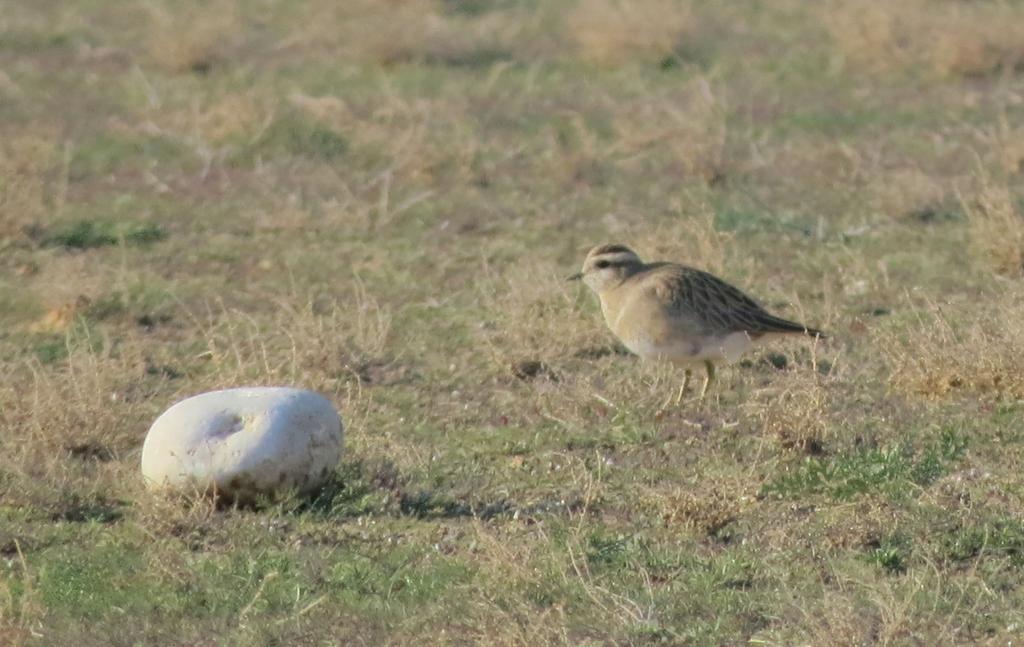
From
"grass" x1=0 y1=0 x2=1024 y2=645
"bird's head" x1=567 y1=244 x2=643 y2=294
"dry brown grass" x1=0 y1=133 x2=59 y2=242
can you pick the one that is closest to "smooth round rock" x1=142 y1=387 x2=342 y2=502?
"grass" x1=0 y1=0 x2=1024 y2=645

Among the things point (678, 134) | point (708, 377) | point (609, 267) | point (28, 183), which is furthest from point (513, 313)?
point (678, 134)

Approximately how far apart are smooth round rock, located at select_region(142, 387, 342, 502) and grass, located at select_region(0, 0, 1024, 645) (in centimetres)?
11

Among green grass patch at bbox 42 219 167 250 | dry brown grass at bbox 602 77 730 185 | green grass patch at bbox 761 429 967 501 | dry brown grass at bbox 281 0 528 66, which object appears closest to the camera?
green grass patch at bbox 761 429 967 501

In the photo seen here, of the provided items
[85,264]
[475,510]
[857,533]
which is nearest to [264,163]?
[85,264]

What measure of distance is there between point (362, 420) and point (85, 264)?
3191 mm

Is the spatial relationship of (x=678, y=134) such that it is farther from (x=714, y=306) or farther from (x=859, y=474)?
(x=859, y=474)

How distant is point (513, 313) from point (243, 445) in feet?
7.99

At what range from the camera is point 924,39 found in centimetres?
1473

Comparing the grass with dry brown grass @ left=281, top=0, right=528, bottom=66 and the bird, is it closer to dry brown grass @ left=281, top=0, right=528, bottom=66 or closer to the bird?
dry brown grass @ left=281, top=0, right=528, bottom=66

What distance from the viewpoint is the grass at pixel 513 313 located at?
5.51 metres

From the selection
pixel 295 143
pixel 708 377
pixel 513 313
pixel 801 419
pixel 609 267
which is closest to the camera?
pixel 801 419

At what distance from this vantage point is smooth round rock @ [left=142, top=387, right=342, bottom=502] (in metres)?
5.98

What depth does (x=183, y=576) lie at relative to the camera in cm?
558

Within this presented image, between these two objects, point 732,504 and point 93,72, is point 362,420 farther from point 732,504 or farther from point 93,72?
point 93,72
